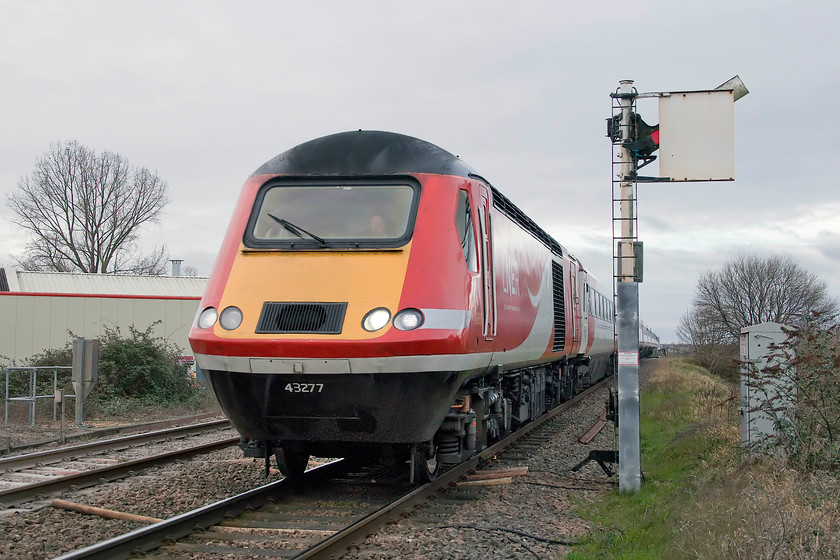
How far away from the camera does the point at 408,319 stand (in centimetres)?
704

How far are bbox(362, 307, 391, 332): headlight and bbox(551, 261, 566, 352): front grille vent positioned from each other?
693 cm

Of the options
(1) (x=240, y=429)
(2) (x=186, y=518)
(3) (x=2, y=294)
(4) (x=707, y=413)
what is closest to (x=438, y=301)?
(1) (x=240, y=429)

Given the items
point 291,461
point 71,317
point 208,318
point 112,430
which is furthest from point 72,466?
point 71,317

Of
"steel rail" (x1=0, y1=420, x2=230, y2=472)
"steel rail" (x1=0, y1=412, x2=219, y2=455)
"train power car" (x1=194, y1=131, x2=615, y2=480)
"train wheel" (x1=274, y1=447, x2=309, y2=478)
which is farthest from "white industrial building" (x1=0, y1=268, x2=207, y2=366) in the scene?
"train power car" (x1=194, y1=131, x2=615, y2=480)

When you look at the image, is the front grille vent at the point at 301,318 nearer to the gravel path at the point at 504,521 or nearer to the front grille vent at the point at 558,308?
the gravel path at the point at 504,521

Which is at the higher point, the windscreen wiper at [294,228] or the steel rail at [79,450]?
the windscreen wiper at [294,228]

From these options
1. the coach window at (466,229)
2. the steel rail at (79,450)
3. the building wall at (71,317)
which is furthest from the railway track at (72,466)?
the building wall at (71,317)

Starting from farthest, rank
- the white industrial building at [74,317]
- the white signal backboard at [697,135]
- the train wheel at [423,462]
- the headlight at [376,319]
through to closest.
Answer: the white industrial building at [74,317]
the white signal backboard at [697,135]
the train wheel at [423,462]
the headlight at [376,319]

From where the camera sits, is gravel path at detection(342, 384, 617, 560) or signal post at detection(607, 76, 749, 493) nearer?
gravel path at detection(342, 384, 617, 560)

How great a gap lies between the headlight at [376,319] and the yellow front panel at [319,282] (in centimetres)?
Answer: 4

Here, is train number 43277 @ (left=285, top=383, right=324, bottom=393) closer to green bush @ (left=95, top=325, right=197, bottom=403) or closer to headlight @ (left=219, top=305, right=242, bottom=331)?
headlight @ (left=219, top=305, right=242, bottom=331)

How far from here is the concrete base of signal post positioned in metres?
8.82

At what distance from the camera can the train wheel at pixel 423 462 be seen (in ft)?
25.5

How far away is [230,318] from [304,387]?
91 centimetres
